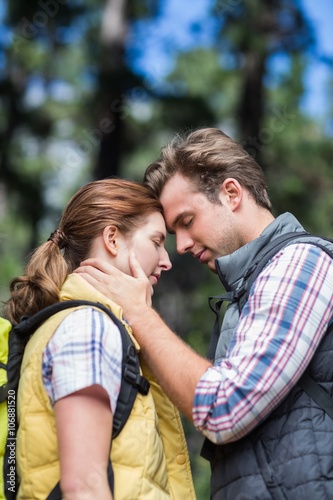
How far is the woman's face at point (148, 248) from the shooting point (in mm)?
2580

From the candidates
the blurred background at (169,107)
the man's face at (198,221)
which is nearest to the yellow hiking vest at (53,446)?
the man's face at (198,221)

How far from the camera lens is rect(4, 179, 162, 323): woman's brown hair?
2363 mm

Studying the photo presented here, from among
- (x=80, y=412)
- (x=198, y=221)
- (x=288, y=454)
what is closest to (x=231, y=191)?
(x=198, y=221)

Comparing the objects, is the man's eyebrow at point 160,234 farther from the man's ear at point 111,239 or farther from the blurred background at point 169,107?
the blurred background at point 169,107

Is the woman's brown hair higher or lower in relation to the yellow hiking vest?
higher

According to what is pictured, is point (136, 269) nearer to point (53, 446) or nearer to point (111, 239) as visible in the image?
point (111, 239)

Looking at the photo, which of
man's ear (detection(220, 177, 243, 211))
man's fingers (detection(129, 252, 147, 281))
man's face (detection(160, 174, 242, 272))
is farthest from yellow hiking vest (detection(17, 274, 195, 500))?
man's ear (detection(220, 177, 243, 211))

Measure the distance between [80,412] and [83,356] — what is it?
163 millimetres

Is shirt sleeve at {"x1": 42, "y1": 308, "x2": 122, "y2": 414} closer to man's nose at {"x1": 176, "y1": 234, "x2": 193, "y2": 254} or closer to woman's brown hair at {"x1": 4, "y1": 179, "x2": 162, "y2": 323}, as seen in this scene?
woman's brown hair at {"x1": 4, "y1": 179, "x2": 162, "y2": 323}

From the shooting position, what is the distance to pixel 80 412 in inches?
75.3

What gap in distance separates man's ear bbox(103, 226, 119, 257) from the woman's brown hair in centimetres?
2

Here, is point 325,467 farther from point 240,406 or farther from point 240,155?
point 240,155

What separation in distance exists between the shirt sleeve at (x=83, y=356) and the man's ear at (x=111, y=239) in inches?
18.7

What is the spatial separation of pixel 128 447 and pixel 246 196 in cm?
131
